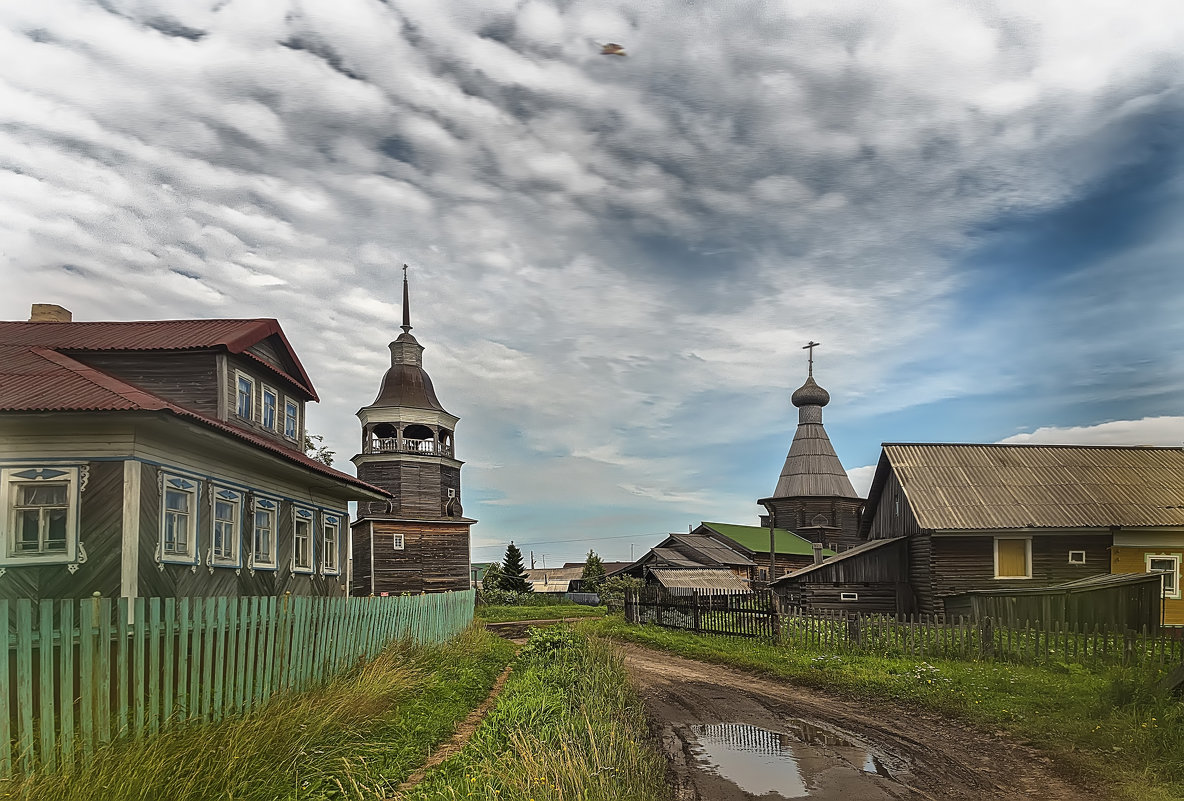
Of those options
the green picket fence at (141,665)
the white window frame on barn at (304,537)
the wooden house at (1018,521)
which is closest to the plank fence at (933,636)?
the wooden house at (1018,521)

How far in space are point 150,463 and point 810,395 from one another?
5913 centimetres

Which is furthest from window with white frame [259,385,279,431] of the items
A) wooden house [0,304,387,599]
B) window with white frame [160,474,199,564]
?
window with white frame [160,474,199,564]

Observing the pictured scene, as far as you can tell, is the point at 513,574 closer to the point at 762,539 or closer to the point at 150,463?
the point at 762,539

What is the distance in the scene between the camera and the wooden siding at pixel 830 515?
65.0 metres

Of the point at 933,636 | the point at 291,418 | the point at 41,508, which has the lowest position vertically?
the point at 933,636

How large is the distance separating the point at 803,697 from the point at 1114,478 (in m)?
21.2

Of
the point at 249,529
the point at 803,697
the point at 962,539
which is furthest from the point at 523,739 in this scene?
the point at 962,539

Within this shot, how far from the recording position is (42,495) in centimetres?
1349

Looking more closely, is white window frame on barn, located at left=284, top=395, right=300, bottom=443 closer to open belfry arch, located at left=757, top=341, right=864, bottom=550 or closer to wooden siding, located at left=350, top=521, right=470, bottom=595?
wooden siding, located at left=350, top=521, right=470, bottom=595

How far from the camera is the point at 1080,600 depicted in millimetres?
20078

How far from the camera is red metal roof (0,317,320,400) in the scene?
1753 cm

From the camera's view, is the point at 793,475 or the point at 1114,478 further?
the point at 793,475

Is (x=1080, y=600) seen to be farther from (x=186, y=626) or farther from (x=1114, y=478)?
(x=186, y=626)

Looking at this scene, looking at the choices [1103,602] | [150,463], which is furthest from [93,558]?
[1103,602]
